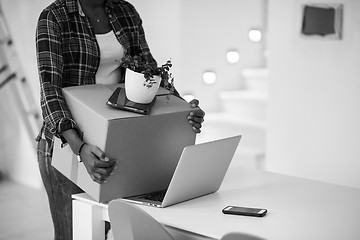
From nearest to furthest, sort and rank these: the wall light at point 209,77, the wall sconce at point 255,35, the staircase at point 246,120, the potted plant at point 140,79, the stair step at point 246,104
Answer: the potted plant at point 140,79, the staircase at point 246,120, the stair step at point 246,104, the wall light at point 209,77, the wall sconce at point 255,35

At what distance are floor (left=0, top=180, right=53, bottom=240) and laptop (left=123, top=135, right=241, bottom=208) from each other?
86.0 inches

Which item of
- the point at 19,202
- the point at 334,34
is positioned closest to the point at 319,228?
the point at 334,34

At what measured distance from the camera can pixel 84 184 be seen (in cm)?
237

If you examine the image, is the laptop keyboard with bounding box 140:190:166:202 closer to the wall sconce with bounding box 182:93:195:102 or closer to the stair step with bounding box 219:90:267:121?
the wall sconce with bounding box 182:93:195:102

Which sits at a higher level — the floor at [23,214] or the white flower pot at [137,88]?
the white flower pot at [137,88]

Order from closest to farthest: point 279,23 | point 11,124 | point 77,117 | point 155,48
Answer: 1. point 77,117
2. point 279,23
3. point 155,48
4. point 11,124

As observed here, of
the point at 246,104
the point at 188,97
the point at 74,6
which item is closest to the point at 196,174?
the point at 74,6

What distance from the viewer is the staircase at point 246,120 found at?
5379mm

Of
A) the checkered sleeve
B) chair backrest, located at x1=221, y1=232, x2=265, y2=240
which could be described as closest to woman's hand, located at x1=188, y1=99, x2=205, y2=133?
the checkered sleeve

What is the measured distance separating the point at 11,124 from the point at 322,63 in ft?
9.17

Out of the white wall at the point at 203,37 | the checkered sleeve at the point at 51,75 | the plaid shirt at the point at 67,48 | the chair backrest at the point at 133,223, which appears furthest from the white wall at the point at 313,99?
the chair backrest at the point at 133,223

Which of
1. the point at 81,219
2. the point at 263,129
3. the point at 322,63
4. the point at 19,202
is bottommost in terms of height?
the point at 19,202

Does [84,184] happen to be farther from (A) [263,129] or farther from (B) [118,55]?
(A) [263,129]

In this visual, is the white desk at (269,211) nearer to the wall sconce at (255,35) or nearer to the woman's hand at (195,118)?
the woman's hand at (195,118)
